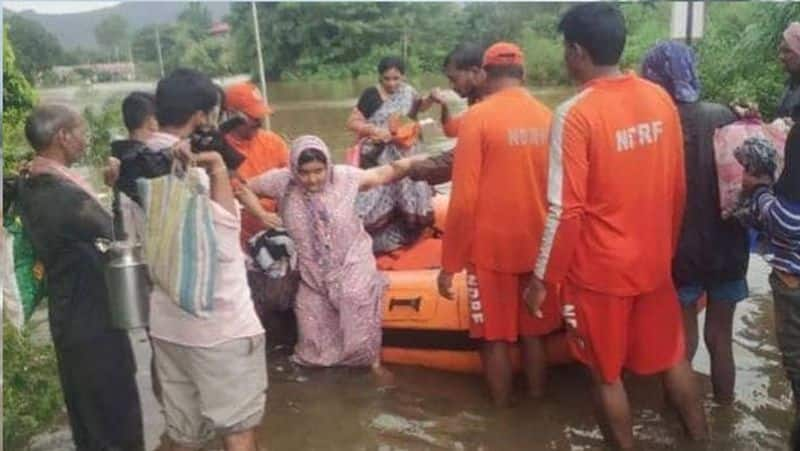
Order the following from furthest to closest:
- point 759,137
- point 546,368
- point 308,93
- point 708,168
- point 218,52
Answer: point 218,52, point 308,93, point 546,368, point 708,168, point 759,137

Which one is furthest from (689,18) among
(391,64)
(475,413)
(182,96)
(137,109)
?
(182,96)

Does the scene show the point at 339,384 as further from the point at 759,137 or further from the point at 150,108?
the point at 759,137

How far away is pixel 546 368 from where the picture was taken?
12.5ft

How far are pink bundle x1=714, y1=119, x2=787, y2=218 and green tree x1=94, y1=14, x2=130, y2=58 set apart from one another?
54.4 feet

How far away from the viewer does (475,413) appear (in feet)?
11.8

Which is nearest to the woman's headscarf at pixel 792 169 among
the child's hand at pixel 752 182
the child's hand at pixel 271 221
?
the child's hand at pixel 752 182

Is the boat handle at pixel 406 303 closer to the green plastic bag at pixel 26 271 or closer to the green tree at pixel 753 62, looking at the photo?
the green plastic bag at pixel 26 271

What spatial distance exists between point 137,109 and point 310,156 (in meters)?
0.86

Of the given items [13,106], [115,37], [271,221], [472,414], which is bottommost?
[472,414]

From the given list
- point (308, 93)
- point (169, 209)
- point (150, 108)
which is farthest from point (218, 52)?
point (169, 209)

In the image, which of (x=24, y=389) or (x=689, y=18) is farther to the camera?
(x=689, y=18)

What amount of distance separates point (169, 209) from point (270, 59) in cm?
2732

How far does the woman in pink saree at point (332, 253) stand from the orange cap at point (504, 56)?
669 millimetres

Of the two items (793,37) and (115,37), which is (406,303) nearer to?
(793,37)
